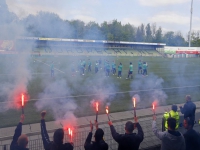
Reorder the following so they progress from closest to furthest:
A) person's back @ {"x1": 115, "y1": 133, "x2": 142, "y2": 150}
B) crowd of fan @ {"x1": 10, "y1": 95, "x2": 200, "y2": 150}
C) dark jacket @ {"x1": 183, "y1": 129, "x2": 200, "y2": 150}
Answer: crowd of fan @ {"x1": 10, "y1": 95, "x2": 200, "y2": 150} < person's back @ {"x1": 115, "y1": 133, "x2": 142, "y2": 150} < dark jacket @ {"x1": 183, "y1": 129, "x2": 200, "y2": 150}

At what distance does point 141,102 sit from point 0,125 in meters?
6.97

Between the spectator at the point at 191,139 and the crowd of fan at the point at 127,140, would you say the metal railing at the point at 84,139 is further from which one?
the spectator at the point at 191,139

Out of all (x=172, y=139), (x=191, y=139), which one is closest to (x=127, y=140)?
(x=172, y=139)

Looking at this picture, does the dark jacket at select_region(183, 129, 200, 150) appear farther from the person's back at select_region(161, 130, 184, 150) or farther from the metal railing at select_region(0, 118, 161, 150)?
the metal railing at select_region(0, 118, 161, 150)

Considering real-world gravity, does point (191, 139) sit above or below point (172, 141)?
below

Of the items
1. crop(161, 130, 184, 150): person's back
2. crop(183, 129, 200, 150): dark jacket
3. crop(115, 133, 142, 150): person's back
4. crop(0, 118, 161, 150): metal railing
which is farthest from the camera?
crop(0, 118, 161, 150): metal railing

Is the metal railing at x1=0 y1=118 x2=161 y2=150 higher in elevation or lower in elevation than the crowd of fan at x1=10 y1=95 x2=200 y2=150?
lower

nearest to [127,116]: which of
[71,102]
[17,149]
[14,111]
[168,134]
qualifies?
[71,102]

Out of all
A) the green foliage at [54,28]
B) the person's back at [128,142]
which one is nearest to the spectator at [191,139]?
the person's back at [128,142]

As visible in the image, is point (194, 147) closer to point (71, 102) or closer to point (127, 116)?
point (127, 116)

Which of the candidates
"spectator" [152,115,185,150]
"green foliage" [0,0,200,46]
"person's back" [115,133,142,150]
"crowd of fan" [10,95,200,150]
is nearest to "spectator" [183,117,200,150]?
"crowd of fan" [10,95,200,150]

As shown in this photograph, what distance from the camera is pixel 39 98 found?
1212cm

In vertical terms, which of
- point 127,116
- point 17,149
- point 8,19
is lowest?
point 127,116

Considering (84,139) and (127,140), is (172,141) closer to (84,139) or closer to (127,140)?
(127,140)
